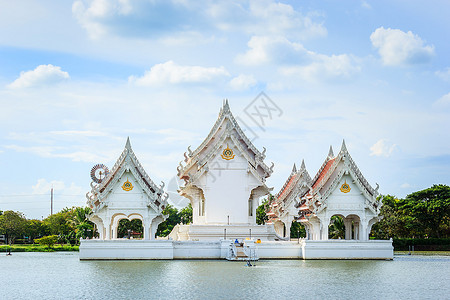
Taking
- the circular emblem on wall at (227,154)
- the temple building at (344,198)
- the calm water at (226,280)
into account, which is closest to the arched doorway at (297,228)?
the circular emblem on wall at (227,154)

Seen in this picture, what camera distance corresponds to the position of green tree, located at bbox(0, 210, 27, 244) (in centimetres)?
7200

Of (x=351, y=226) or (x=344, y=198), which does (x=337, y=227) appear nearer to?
(x=351, y=226)

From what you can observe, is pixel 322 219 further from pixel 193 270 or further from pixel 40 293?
pixel 40 293

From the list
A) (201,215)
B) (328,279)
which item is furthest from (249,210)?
(328,279)

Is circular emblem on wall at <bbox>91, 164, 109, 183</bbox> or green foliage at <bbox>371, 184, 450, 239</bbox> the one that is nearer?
circular emblem on wall at <bbox>91, 164, 109, 183</bbox>

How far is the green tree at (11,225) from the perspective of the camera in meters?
72.0

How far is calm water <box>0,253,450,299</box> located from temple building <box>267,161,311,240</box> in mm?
11725

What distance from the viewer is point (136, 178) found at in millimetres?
37250

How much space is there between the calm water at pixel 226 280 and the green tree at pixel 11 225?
123 ft

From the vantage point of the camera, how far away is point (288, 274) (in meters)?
29.5

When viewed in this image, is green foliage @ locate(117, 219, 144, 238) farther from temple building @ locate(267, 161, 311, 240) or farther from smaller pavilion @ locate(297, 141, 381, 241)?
smaller pavilion @ locate(297, 141, 381, 241)

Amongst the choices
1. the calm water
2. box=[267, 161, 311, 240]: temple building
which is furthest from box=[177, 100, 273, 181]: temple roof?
the calm water

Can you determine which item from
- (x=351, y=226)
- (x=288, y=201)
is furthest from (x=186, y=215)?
(x=351, y=226)

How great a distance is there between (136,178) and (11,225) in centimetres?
4057
